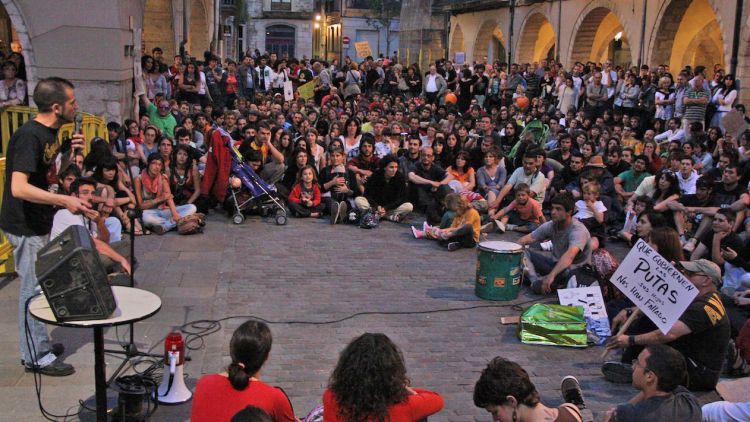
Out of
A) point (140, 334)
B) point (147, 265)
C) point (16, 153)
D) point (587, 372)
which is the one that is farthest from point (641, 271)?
point (147, 265)

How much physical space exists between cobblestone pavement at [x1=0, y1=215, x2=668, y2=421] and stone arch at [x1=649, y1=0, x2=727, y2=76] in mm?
13164

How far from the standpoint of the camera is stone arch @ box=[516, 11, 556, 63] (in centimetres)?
3003

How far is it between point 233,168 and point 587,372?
22.0ft

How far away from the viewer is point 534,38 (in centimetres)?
3072

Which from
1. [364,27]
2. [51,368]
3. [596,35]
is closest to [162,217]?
[51,368]

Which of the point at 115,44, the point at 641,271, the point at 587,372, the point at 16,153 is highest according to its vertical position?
the point at 115,44

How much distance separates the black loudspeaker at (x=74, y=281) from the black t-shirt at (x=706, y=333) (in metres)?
4.15

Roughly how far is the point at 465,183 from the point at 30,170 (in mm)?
8322

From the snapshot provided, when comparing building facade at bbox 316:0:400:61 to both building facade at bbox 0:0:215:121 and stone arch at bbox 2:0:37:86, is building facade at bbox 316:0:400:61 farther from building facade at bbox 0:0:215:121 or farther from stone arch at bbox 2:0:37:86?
stone arch at bbox 2:0:37:86

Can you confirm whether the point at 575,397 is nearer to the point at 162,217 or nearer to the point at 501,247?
the point at 501,247

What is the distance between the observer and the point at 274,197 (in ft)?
38.8

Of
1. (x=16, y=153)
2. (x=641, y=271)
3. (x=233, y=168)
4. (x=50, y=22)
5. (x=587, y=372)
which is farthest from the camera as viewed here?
(x=50, y=22)

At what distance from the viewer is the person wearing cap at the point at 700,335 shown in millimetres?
5840

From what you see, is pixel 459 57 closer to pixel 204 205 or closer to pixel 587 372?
pixel 204 205
